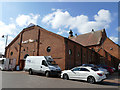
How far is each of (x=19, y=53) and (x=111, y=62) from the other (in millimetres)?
25153

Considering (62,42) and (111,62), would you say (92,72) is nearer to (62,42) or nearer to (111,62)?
(62,42)

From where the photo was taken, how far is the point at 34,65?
14875 mm

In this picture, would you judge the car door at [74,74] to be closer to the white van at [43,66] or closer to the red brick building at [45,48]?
the white van at [43,66]

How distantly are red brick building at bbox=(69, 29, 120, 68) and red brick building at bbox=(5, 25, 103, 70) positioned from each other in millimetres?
9092

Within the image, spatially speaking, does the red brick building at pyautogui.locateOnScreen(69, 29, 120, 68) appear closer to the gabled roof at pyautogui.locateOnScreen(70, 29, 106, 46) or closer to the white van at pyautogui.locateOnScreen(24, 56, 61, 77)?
the gabled roof at pyautogui.locateOnScreen(70, 29, 106, 46)

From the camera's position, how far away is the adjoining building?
55.8ft

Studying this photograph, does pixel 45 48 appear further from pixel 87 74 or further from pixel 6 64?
pixel 87 74

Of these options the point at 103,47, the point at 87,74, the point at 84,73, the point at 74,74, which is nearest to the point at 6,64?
the point at 74,74

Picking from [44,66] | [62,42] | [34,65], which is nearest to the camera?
[44,66]

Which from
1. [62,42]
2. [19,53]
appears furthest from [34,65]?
[19,53]

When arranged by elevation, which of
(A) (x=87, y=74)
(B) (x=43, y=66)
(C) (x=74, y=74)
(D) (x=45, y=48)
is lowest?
(C) (x=74, y=74)

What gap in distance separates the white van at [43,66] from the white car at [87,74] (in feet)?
6.38

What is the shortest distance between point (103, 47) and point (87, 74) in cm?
2803

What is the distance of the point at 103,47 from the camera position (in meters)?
34.5
